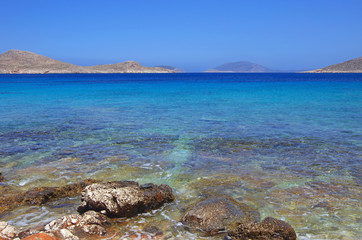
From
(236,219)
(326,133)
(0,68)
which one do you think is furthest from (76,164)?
(0,68)

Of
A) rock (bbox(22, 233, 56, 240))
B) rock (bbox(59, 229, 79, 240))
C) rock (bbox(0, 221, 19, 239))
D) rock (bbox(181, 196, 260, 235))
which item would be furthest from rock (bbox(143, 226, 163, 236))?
rock (bbox(0, 221, 19, 239))

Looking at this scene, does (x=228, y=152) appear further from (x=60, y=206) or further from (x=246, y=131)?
(x=60, y=206)

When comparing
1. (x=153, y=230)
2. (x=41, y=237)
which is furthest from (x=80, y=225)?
(x=153, y=230)

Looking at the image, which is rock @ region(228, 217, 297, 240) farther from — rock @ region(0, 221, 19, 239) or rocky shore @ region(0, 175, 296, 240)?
rock @ region(0, 221, 19, 239)

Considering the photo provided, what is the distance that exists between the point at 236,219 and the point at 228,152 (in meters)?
4.88

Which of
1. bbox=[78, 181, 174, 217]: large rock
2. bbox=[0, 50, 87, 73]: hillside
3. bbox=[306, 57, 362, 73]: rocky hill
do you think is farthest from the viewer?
bbox=[306, 57, 362, 73]: rocky hill

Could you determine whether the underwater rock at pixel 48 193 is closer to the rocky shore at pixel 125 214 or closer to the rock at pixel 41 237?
Answer: the rocky shore at pixel 125 214

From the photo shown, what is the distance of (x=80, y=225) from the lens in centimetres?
558

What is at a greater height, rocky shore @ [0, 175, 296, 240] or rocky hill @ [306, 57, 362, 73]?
rocky hill @ [306, 57, 362, 73]

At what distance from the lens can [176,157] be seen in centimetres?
1042

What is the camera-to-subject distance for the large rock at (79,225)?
536cm

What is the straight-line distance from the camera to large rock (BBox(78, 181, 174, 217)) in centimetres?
615

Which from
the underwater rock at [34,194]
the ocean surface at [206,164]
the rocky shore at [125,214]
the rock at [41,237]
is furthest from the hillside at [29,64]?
the rock at [41,237]

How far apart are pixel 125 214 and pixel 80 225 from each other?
0.97 meters
